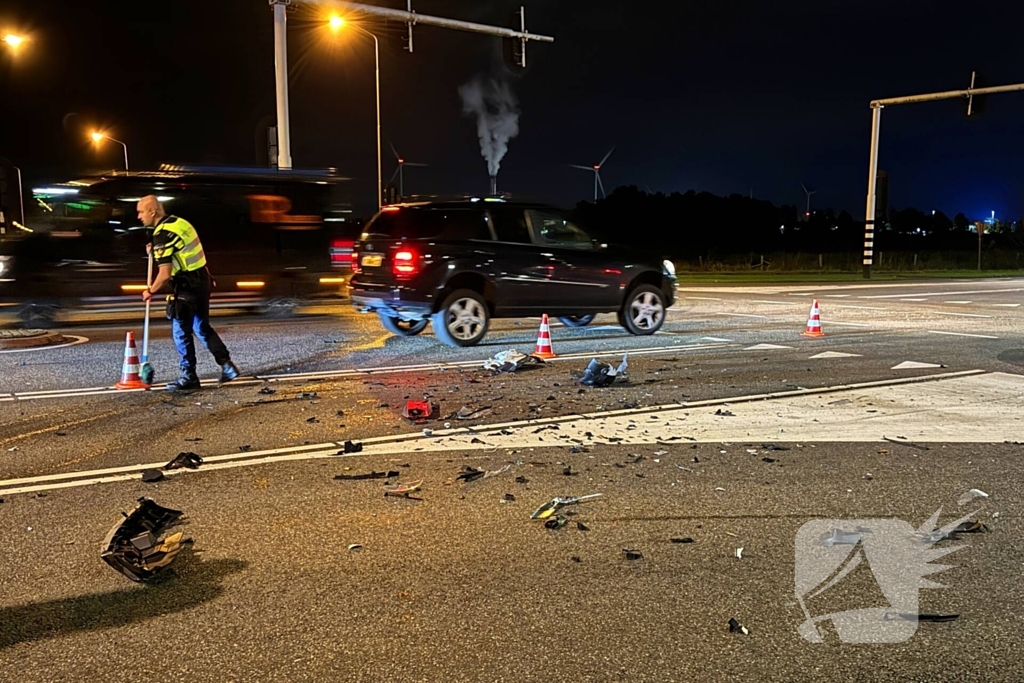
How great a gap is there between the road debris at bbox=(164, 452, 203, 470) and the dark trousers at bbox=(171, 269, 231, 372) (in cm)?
281

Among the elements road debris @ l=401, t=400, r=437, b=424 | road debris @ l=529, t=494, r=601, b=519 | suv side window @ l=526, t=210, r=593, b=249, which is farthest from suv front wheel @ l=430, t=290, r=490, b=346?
road debris @ l=529, t=494, r=601, b=519

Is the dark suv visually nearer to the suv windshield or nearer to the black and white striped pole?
the suv windshield

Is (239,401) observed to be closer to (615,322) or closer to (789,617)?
(789,617)

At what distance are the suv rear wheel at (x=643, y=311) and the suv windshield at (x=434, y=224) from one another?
2575 mm

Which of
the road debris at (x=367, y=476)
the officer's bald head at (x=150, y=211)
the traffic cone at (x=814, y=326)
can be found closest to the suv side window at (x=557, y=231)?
the traffic cone at (x=814, y=326)

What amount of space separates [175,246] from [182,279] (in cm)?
33

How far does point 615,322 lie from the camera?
14.8 m

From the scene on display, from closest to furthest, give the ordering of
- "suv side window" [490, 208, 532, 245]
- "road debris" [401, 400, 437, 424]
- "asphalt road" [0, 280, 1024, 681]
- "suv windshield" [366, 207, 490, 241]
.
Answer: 1. "asphalt road" [0, 280, 1024, 681]
2. "road debris" [401, 400, 437, 424]
3. "suv windshield" [366, 207, 490, 241]
4. "suv side window" [490, 208, 532, 245]

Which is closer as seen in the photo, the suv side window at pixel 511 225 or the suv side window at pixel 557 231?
the suv side window at pixel 511 225

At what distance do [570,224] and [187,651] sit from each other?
9650 millimetres

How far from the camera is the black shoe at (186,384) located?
26.8 feet

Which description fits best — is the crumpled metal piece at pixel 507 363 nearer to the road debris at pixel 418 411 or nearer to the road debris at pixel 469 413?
the road debris at pixel 469 413

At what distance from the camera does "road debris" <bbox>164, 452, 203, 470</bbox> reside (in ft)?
18.1

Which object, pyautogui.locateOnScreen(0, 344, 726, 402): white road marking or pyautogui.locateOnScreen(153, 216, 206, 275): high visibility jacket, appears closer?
pyautogui.locateOnScreen(0, 344, 726, 402): white road marking
